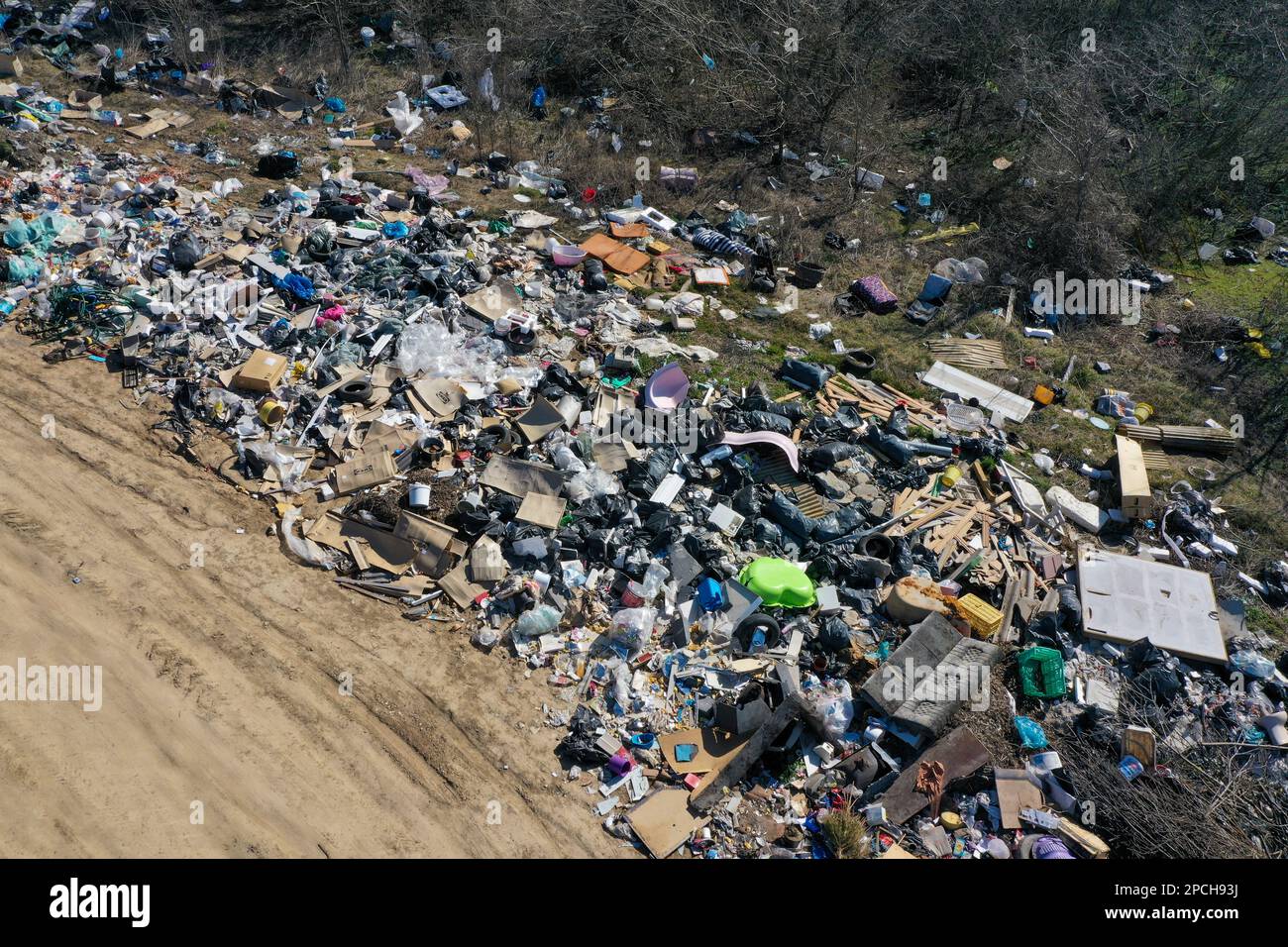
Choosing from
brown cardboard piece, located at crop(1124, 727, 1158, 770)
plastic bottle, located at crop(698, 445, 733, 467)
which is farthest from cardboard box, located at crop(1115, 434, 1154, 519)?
plastic bottle, located at crop(698, 445, 733, 467)

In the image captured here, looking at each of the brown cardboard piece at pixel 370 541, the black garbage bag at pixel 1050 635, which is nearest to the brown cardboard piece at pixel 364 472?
the brown cardboard piece at pixel 370 541

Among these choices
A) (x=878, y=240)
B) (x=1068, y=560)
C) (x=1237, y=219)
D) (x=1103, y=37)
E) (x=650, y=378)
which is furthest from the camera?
(x=1103, y=37)

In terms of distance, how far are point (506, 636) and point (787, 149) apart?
995cm

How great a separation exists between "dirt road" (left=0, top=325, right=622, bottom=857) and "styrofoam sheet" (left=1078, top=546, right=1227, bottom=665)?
478cm

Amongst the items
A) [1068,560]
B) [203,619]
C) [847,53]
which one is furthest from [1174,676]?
[847,53]

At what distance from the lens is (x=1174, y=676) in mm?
6543

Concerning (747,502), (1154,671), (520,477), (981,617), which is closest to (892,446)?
(747,502)

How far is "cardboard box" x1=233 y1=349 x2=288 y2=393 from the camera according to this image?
802cm

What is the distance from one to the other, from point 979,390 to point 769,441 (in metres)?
3.20

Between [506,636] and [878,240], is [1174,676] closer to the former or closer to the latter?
[506,636]

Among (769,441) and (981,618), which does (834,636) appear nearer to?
(981,618)

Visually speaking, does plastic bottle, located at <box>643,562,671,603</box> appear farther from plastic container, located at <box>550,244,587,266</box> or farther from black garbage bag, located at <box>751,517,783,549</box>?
plastic container, located at <box>550,244,587,266</box>

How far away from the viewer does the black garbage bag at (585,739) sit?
19.3ft

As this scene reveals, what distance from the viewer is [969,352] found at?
990 centimetres
